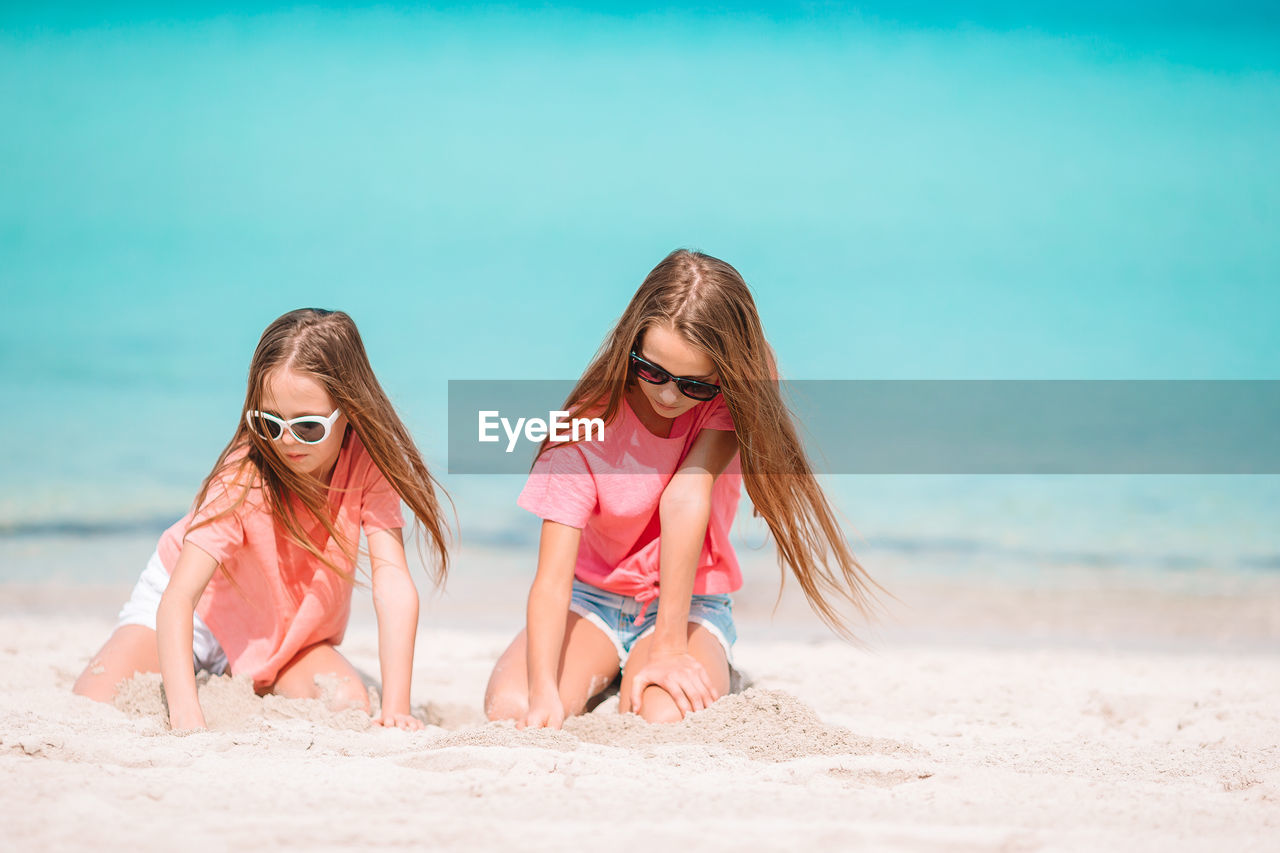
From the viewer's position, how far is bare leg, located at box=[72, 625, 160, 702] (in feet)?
9.18

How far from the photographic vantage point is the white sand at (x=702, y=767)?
Answer: 1.55 m

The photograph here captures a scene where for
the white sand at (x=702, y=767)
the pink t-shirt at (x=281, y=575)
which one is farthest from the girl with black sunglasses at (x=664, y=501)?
the pink t-shirt at (x=281, y=575)

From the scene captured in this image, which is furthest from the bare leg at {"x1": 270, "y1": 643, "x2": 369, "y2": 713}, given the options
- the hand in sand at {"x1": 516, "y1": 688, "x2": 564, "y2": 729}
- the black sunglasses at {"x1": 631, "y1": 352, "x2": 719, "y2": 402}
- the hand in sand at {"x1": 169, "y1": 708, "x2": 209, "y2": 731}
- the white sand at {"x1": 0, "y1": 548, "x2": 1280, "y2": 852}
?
the black sunglasses at {"x1": 631, "y1": 352, "x2": 719, "y2": 402}

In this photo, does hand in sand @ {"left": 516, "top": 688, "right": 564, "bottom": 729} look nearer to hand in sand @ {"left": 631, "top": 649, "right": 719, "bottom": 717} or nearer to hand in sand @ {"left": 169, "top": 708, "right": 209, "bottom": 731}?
hand in sand @ {"left": 631, "top": 649, "right": 719, "bottom": 717}

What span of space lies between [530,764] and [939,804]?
75 cm

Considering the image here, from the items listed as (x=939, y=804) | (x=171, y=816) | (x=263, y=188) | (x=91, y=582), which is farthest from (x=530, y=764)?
(x=263, y=188)

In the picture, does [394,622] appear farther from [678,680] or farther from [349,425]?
[678,680]

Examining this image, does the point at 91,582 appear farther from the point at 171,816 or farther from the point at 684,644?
the point at 171,816

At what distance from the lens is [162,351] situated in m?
12.0

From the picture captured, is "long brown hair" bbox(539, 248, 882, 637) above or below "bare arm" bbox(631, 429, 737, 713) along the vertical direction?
above

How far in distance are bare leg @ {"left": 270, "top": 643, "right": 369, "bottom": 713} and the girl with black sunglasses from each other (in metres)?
A: 0.39

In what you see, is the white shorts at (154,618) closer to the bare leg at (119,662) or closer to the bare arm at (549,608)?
the bare leg at (119,662)

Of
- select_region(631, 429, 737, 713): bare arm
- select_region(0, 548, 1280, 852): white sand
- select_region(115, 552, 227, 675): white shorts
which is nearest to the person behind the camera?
select_region(0, 548, 1280, 852): white sand

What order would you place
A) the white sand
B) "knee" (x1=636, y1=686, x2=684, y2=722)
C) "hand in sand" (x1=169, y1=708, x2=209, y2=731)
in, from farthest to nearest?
"knee" (x1=636, y1=686, x2=684, y2=722) < "hand in sand" (x1=169, y1=708, x2=209, y2=731) < the white sand
